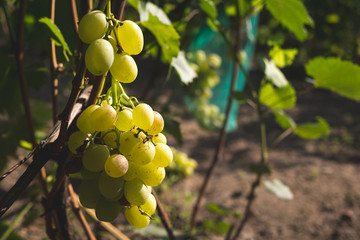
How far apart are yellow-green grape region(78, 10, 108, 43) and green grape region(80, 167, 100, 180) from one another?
0.13 m

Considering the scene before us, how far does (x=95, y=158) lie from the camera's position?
0.30 m

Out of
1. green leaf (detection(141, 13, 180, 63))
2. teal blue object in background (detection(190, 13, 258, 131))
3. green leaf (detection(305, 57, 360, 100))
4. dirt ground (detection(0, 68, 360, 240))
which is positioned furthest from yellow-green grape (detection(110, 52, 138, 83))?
teal blue object in background (detection(190, 13, 258, 131))

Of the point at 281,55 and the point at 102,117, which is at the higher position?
the point at 102,117

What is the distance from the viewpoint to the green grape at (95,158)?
0.97 ft

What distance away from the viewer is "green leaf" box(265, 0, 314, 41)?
0.66 metres

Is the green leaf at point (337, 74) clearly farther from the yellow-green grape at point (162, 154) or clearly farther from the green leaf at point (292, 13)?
the yellow-green grape at point (162, 154)

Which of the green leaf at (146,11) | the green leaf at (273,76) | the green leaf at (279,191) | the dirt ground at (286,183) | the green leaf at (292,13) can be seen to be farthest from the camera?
the dirt ground at (286,183)

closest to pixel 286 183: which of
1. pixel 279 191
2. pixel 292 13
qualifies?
pixel 279 191

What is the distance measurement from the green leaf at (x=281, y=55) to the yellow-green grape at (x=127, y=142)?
2.16 feet

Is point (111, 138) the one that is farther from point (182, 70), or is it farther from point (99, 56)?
point (182, 70)

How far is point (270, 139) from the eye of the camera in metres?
2.96

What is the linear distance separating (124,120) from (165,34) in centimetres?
24

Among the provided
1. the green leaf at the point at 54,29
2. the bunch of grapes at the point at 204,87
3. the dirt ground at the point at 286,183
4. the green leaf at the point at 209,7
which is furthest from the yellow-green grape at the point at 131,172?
the bunch of grapes at the point at 204,87

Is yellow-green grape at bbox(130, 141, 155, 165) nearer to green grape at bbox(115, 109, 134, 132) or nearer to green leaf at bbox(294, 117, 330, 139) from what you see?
green grape at bbox(115, 109, 134, 132)
